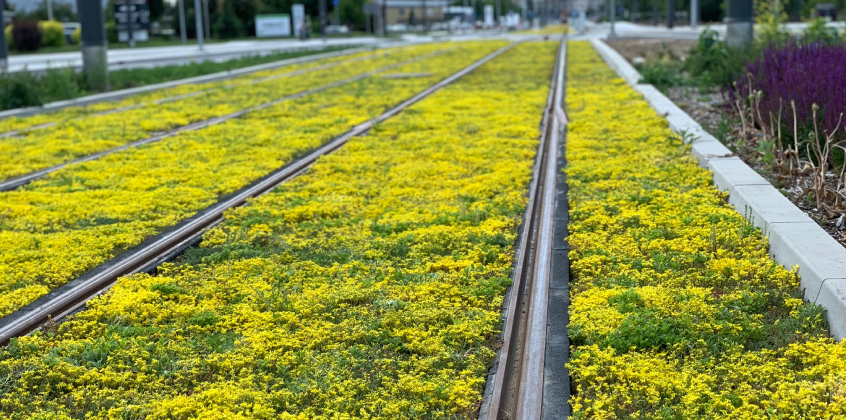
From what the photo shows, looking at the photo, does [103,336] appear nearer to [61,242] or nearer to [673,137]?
[61,242]

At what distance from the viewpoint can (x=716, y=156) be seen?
870 cm

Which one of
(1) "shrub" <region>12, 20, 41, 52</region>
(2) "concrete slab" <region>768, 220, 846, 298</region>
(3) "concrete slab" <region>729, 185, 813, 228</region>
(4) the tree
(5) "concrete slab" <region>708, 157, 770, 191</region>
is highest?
(4) the tree

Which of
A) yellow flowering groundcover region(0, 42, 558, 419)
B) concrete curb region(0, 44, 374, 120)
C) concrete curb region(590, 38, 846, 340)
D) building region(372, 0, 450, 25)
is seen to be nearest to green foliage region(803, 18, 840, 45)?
concrete curb region(590, 38, 846, 340)

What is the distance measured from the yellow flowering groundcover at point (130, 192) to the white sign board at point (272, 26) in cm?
5338

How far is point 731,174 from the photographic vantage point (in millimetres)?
7750

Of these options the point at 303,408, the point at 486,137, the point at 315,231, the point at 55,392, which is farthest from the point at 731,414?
the point at 486,137

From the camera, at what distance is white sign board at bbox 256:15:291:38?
66.1 m

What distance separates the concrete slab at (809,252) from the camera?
196 inches

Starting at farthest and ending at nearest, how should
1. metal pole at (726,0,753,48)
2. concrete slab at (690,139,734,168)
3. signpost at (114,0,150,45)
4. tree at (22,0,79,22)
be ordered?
1. tree at (22,0,79,22)
2. signpost at (114,0,150,45)
3. metal pole at (726,0,753,48)
4. concrete slab at (690,139,734,168)

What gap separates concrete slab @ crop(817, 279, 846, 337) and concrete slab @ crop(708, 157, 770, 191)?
Answer: 259 centimetres

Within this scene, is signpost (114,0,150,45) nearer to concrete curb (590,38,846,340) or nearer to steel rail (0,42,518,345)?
steel rail (0,42,518,345)

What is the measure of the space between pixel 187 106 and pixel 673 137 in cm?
957

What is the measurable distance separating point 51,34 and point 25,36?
10.9ft

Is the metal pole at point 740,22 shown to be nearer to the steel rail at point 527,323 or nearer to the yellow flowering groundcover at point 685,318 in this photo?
the yellow flowering groundcover at point 685,318
